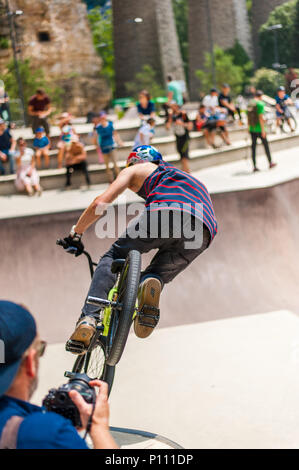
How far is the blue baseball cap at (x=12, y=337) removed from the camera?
1.89 m

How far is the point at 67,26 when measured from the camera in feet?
102

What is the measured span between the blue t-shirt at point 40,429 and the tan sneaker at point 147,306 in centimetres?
201

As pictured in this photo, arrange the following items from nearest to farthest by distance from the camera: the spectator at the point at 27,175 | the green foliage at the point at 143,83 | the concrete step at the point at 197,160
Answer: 1. the spectator at the point at 27,175
2. the concrete step at the point at 197,160
3. the green foliage at the point at 143,83

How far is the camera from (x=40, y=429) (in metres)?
1.87

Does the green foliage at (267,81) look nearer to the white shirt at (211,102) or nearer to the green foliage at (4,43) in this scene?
the green foliage at (4,43)

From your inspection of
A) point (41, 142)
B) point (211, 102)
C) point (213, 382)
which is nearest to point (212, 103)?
point (211, 102)

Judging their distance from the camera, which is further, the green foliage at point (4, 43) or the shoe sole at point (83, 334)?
the green foliage at point (4, 43)

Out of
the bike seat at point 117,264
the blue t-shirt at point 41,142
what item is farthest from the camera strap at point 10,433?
the blue t-shirt at point 41,142

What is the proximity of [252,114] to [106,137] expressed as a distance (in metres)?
3.03

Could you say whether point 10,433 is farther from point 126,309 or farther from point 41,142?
point 41,142

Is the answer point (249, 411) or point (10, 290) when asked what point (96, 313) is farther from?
point (10, 290)

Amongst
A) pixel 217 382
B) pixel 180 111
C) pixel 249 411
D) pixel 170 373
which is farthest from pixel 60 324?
pixel 180 111

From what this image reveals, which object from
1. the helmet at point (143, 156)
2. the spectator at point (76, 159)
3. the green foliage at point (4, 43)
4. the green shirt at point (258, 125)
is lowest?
the helmet at point (143, 156)

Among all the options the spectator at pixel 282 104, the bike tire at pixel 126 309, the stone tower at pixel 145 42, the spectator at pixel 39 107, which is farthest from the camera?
the stone tower at pixel 145 42
